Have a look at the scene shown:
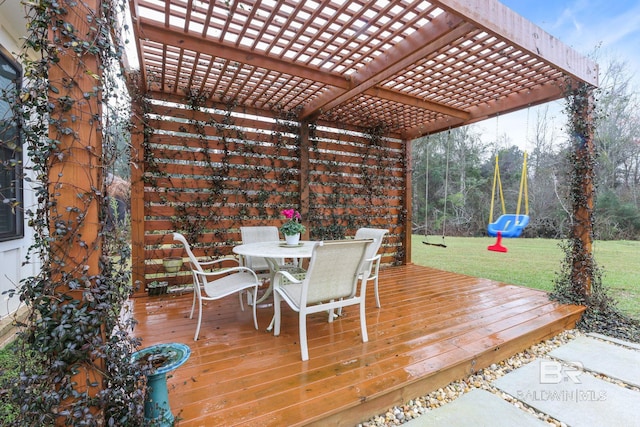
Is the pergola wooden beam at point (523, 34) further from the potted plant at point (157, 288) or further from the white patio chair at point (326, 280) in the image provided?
the potted plant at point (157, 288)

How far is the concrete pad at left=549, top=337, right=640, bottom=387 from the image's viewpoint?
90.4 inches

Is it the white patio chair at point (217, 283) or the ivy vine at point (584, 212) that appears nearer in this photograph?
the white patio chair at point (217, 283)

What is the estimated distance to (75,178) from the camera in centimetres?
128

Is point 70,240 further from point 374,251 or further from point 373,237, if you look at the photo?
point 373,237

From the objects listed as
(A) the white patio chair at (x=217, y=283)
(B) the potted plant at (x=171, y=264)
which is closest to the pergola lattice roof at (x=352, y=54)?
(A) the white patio chair at (x=217, y=283)

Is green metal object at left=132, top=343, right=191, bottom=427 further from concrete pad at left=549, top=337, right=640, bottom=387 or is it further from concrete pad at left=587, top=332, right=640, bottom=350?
concrete pad at left=587, top=332, right=640, bottom=350

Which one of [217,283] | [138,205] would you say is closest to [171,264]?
[138,205]

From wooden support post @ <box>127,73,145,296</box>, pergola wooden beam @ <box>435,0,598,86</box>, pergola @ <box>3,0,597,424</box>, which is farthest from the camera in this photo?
wooden support post @ <box>127,73,145,296</box>

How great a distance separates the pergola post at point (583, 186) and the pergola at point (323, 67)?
0.82 ft

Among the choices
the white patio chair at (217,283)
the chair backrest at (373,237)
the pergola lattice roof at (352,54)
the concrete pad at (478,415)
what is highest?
the pergola lattice roof at (352,54)

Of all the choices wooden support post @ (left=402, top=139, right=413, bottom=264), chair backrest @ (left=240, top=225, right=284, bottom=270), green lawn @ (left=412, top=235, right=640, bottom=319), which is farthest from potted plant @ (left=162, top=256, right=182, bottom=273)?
green lawn @ (left=412, top=235, right=640, bottom=319)

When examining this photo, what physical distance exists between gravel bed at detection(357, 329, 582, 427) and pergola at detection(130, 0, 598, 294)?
9.06ft

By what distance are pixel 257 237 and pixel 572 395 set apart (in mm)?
3255

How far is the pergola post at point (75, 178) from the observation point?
1227mm
